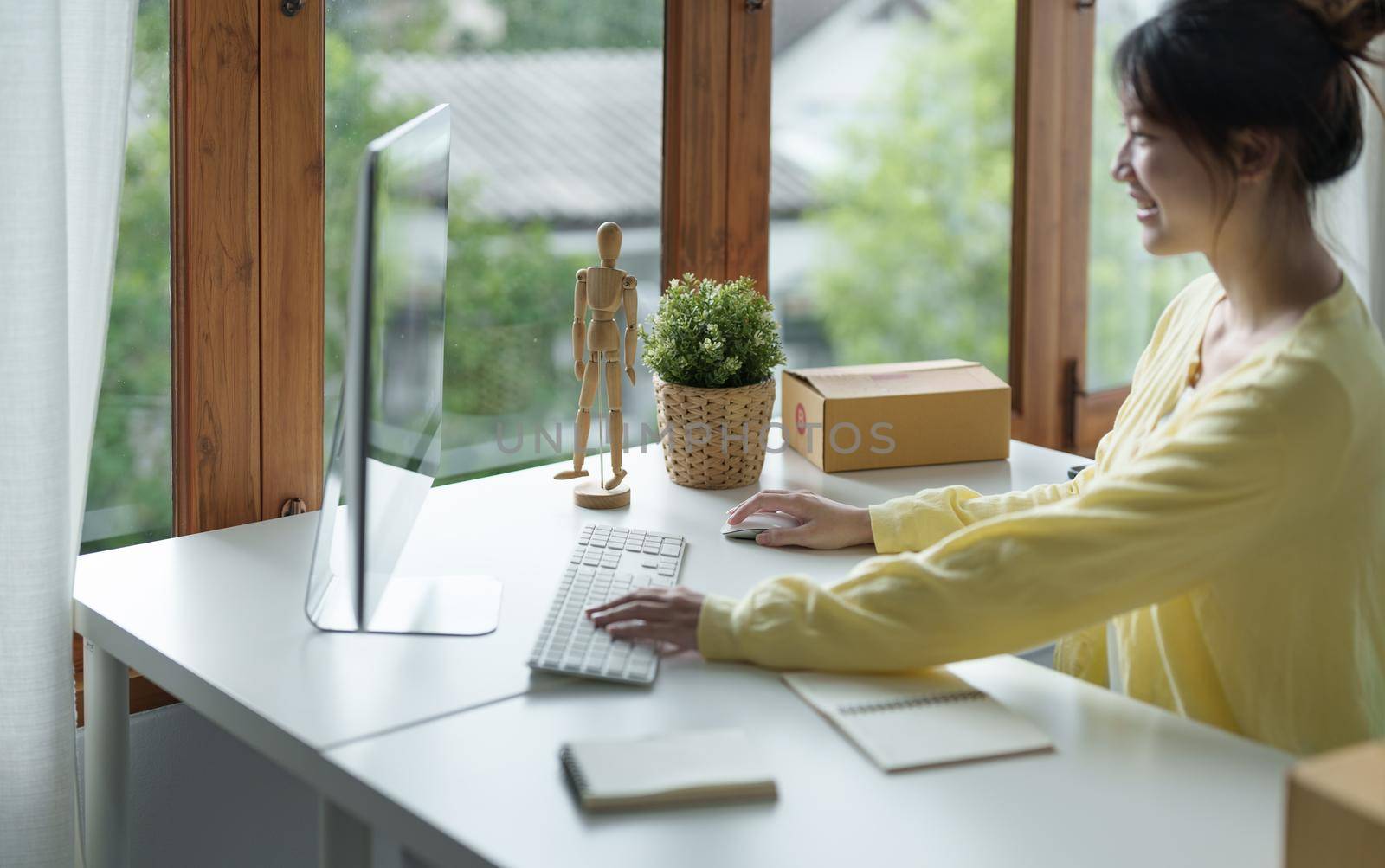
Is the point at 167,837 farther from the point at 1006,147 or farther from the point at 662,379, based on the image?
the point at 1006,147

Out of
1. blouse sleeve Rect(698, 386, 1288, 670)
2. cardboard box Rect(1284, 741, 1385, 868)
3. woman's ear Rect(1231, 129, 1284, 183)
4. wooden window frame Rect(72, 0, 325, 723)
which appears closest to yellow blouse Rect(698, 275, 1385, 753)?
blouse sleeve Rect(698, 386, 1288, 670)

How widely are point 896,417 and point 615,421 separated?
1.45 ft

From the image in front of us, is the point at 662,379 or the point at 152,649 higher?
the point at 662,379

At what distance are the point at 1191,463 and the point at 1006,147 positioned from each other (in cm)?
165

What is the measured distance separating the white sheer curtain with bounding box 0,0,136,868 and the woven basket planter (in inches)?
28.6

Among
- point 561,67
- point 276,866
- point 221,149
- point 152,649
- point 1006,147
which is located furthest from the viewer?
point 1006,147

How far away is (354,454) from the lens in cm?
112

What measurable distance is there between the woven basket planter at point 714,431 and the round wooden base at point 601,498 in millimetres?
111

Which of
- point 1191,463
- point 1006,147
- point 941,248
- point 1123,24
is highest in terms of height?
point 1123,24

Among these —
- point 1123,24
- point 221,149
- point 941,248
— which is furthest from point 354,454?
point 1123,24

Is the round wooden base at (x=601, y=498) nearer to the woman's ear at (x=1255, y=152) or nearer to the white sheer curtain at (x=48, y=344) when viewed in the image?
the white sheer curtain at (x=48, y=344)

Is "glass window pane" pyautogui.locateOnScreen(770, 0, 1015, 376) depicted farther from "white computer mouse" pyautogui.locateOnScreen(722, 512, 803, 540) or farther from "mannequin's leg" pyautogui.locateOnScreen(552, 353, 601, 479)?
"white computer mouse" pyautogui.locateOnScreen(722, 512, 803, 540)

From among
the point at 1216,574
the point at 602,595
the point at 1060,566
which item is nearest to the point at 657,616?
the point at 602,595

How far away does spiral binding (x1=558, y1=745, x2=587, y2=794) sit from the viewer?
979 millimetres
